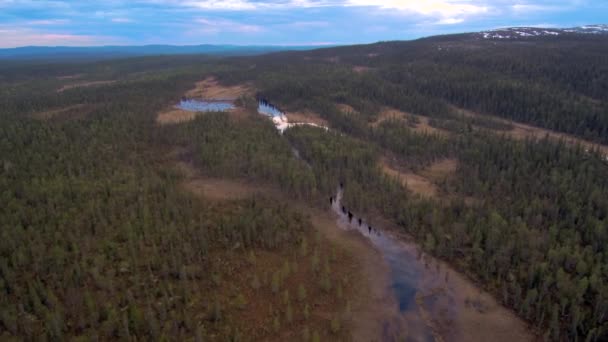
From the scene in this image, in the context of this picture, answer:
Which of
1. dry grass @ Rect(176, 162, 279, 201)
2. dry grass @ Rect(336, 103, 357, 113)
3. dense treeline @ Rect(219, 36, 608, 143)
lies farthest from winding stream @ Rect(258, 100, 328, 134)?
dry grass @ Rect(176, 162, 279, 201)

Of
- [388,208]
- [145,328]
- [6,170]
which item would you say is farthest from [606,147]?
[6,170]

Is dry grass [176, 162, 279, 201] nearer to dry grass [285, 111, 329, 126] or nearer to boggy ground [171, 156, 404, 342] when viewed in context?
boggy ground [171, 156, 404, 342]

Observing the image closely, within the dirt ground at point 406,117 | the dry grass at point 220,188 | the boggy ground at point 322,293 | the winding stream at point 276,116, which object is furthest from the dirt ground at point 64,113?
the boggy ground at point 322,293

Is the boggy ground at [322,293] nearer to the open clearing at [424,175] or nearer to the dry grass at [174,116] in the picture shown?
the open clearing at [424,175]

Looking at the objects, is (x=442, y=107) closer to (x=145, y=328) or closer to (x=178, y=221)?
(x=178, y=221)

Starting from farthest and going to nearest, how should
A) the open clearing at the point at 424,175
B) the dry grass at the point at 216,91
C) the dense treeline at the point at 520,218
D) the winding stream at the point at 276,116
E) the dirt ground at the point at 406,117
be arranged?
1. the dry grass at the point at 216,91
2. the winding stream at the point at 276,116
3. the dirt ground at the point at 406,117
4. the open clearing at the point at 424,175
5. the dense treeline at the point at 520,218

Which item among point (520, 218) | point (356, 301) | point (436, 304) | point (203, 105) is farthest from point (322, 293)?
point (203, 105)
